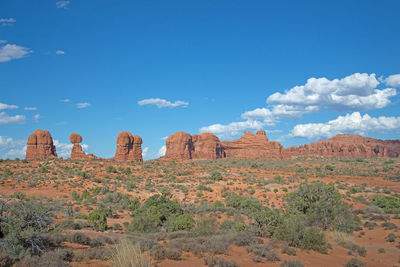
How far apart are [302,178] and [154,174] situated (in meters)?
19.6

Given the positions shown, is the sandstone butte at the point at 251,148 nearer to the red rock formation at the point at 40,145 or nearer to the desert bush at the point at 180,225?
the red rock formation at the point at 40,145

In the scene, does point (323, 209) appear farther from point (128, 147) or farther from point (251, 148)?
point (251, 148)

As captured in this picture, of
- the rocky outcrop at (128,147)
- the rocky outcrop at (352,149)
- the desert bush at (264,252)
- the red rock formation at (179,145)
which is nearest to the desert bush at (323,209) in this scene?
the desert bush at (264,252)

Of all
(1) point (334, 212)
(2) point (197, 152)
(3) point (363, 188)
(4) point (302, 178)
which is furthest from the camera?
(2) point (197, 152)

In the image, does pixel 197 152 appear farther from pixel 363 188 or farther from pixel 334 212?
pixel 334 212

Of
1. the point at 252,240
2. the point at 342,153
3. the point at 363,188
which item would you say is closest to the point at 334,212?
the point at 252,240

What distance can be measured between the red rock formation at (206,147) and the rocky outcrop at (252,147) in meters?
5.75

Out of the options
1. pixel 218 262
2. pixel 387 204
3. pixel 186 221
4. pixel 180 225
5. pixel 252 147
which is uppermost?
pixel 252 147

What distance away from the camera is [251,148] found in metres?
101

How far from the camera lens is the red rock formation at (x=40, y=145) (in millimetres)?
62688

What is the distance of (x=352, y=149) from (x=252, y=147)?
37.5 m

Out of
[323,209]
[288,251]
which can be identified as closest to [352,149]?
[323,209]

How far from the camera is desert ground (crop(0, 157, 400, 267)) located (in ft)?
25.3

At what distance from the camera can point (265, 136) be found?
4114 inches
